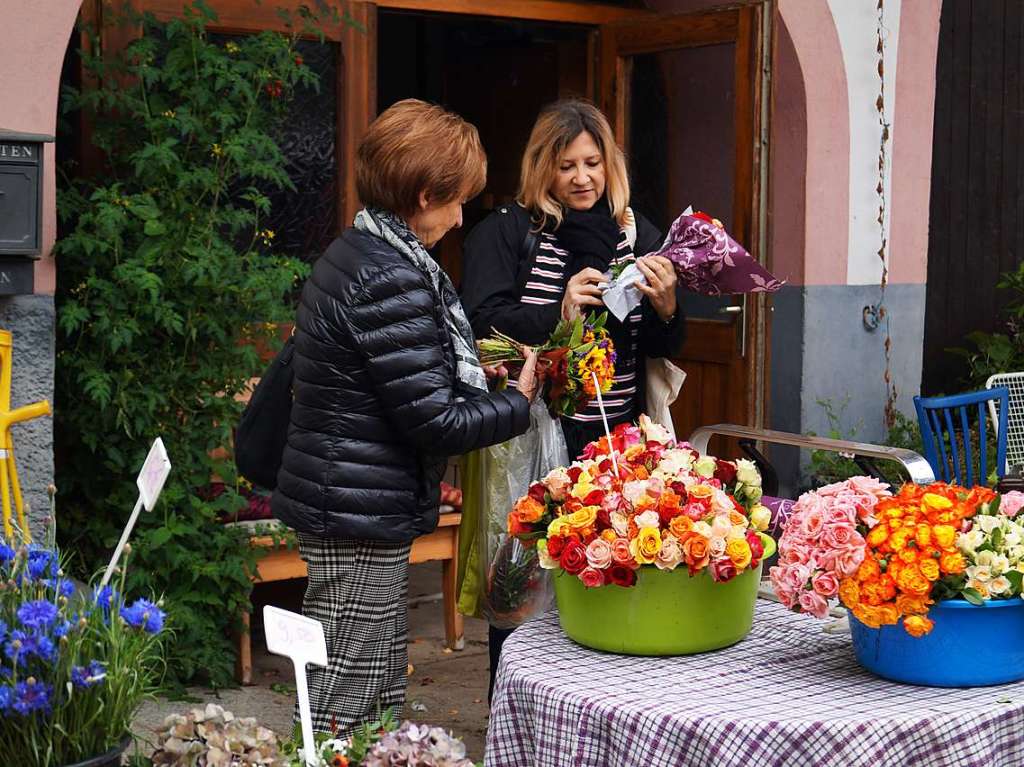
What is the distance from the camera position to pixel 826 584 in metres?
2.30

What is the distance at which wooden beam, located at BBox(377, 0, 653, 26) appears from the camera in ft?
19.3

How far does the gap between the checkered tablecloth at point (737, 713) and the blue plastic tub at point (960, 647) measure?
2 cm

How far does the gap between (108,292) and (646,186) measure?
2.77 meters

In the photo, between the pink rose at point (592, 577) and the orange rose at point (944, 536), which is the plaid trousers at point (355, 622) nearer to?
the pink rose at point (592, 577)

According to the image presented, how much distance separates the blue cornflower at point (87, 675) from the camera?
173cm

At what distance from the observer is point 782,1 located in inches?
241

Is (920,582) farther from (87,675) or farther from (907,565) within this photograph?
(87,675)

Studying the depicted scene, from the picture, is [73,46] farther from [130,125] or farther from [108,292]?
[108,292]

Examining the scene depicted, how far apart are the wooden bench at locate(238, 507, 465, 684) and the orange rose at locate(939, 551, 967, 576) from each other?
2.38 metres

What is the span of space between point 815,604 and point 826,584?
4 centimetres

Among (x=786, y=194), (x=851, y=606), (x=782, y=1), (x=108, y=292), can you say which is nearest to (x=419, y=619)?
(x=108, y=292)

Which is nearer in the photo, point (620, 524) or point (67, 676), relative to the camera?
point (67, 676)

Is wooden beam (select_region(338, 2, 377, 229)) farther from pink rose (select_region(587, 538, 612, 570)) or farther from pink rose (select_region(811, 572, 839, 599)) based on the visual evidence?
pink rose (select_region(811, 572, 839, 599))

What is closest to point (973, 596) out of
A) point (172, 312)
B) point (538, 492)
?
point (538, 492)
